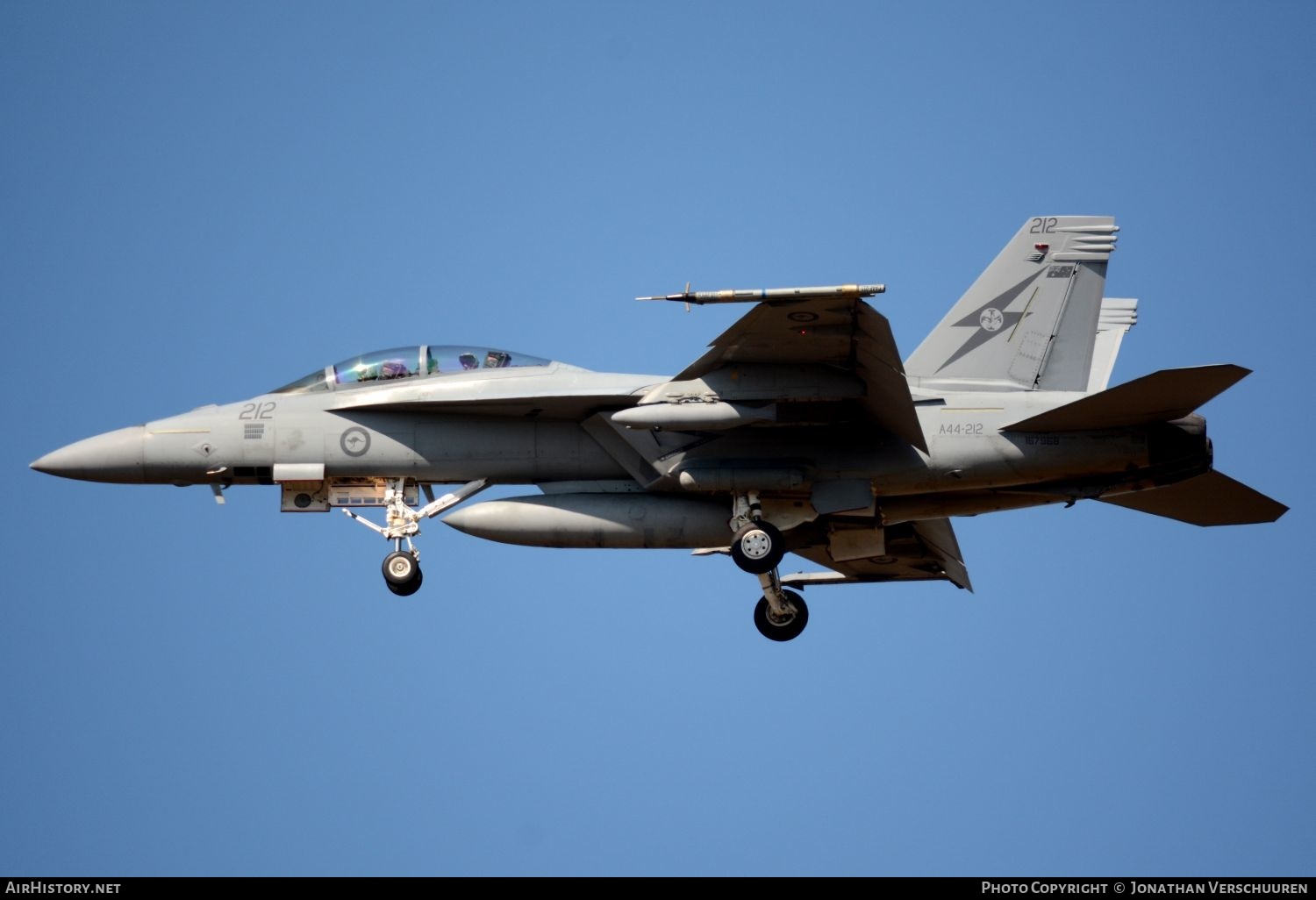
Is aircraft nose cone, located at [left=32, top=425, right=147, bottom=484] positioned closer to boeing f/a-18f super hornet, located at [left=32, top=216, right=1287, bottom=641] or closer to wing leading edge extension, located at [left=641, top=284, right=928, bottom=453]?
boeing f/a-18f super hornet, located at [left=32, top=216, right=1287, bottom=641]

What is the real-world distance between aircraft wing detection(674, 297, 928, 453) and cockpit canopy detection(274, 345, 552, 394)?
296 centimetres

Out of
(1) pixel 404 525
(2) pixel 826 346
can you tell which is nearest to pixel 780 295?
(2) pixel 826 346

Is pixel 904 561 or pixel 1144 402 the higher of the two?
pixel 1144 402

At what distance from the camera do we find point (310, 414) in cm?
2508

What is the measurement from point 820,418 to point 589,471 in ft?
10.2

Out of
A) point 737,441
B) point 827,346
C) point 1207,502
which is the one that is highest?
point 827,346

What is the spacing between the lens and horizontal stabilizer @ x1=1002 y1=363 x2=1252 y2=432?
2212 cm

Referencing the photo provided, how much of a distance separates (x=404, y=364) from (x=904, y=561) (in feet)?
24.2

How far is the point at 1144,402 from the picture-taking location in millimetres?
22844

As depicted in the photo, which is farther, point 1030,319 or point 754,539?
point 1030,319

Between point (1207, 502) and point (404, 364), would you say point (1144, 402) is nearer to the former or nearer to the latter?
point (1207, 502)
